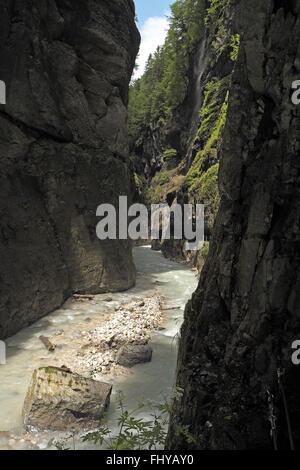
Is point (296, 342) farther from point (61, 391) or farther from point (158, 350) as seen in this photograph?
point (158, 350)

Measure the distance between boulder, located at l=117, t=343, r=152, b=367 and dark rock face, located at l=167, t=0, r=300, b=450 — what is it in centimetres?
361

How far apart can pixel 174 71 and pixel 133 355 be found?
105ft

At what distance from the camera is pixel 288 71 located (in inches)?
126

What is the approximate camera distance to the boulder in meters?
7.07

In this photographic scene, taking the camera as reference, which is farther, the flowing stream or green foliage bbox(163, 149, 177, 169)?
green foliage bbox(163, 149, 177, 169)

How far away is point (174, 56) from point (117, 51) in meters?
21.0

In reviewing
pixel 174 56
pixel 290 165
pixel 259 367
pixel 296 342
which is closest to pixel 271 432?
pixel 259 367

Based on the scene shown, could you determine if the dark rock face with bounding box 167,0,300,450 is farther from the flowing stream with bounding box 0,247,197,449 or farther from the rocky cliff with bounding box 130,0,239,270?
the rocky cliff with bounding box 130,0,239,270
